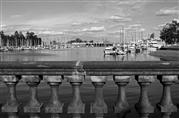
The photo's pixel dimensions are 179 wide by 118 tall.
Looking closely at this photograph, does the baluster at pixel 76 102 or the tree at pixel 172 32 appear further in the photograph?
the tree at pixel 172 32

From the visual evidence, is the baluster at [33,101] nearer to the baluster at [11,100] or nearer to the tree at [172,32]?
the baluster at [11,100]

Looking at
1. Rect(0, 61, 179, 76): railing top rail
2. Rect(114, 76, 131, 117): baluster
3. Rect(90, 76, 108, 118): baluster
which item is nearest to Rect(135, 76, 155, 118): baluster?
Rect(0, 61, 179, 76): railing top rail

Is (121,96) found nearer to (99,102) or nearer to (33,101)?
(99,102)

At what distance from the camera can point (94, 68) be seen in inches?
159

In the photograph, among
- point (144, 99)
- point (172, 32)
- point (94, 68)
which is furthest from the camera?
point (172, 32)

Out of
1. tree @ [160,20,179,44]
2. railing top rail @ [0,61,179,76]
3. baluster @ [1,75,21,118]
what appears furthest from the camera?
tree @ [160,20,179,44]

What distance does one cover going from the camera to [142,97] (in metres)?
4.17

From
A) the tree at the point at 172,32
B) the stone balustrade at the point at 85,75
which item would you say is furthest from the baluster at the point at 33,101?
the tree at the point at 172,32

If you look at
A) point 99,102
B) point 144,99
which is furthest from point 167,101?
point 99,102

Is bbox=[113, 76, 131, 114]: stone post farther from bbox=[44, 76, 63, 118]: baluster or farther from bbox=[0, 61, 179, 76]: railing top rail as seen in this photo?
→ bbox=[44, 76, 63, 118]: baluster

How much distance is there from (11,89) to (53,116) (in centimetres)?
85

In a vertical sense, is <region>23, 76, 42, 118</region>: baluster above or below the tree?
below

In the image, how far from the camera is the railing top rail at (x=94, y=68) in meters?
4.00

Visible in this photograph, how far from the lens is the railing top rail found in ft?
13.1
